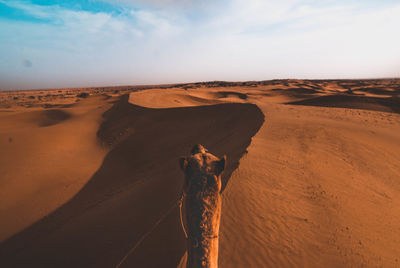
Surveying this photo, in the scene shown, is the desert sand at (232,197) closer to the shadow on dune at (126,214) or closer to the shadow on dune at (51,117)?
the shadow on dune at (126,214)

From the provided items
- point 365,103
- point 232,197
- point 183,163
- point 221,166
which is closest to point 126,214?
point 232,197

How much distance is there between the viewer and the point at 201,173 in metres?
1.67

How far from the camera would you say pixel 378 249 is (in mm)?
3217

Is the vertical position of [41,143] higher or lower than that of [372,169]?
lower

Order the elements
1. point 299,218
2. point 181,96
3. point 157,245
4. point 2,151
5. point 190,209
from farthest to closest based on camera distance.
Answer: point 181,96 → point 2,151 → point 299,218 → point 157,245 → point 190,209

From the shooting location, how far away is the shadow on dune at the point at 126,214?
3590 millimetres

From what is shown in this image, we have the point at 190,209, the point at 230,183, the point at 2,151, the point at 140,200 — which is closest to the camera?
the point at 190,209

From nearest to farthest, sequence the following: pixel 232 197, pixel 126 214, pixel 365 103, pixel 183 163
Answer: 1. pixel 183 163
2. pixel 232 197
3. pixel 126 214
4. pixel 365 103

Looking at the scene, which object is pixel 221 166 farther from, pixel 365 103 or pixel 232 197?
pixel 365 103

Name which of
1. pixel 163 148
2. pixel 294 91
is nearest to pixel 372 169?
pixel 163 148

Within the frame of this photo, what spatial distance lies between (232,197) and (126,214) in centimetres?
289

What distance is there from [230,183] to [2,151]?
13.0 meters

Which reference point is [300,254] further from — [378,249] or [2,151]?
[2,151]

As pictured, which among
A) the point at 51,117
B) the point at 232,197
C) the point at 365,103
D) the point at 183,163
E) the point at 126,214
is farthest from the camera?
the point at 51,117
